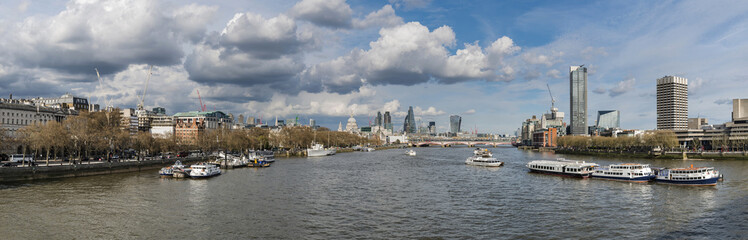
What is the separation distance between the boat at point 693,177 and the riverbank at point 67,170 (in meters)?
93.5

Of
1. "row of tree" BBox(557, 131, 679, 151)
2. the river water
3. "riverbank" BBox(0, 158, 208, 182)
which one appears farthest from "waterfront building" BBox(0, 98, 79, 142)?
"row of tree" BBox(557, 131, 679, 151)

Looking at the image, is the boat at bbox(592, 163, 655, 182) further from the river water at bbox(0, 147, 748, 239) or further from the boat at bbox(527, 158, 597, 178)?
the boat at bbox(527, 158, 597, 178)

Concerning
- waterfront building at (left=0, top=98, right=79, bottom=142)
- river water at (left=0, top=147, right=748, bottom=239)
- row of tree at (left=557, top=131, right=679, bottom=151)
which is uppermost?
waterfront building at (left=0, top=98, right=79, bottom=142)

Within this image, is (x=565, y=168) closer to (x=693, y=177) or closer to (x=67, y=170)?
(x=693, y=177)

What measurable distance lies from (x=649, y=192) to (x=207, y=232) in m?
54.9

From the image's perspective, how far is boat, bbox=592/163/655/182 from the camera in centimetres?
7206

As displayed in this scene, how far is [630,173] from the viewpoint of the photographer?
2857 inches

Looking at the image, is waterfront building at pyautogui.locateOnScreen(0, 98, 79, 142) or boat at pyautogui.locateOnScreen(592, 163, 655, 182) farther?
waterfront building at pyautogui.locateOnScreen(0, 98, 79, 142)

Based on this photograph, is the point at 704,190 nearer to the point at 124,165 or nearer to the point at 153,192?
the point at 153,192

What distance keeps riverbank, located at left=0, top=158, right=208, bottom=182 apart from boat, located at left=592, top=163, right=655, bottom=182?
8746 centimetres

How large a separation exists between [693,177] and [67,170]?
95879 mm

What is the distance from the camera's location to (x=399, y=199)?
54.5 meters

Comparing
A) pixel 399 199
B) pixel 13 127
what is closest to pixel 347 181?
pixel 399 199

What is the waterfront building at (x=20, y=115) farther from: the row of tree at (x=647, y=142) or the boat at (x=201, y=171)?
A: the row of tree at (x=647, y=142)
